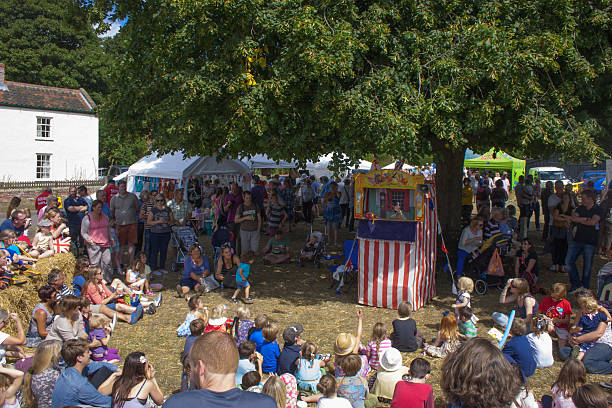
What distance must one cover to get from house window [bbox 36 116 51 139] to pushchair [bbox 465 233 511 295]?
31939 millimetres

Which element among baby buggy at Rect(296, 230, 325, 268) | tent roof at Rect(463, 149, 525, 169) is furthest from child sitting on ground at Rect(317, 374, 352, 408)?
tent roof at Rect(463, 149, 525, 169)

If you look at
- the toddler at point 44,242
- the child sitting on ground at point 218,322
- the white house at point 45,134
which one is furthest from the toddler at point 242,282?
the white house at point 45,134

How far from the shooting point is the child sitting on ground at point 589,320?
5.89 meters

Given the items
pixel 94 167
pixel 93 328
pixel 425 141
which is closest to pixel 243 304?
pixel 93 328

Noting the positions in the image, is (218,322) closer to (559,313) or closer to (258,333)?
(258,333)

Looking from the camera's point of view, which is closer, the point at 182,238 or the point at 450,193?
the point at 450,193

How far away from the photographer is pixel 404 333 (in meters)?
6.44

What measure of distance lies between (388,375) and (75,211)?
8.83m

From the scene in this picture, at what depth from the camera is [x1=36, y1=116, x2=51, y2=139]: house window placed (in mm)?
32531

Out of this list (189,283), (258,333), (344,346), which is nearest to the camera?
(344,346)

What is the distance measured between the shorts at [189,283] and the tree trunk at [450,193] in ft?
17.9

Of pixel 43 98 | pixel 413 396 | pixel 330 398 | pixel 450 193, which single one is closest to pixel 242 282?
pixel 330 398

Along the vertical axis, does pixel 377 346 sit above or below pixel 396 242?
below

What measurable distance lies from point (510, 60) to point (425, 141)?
5.99ft
